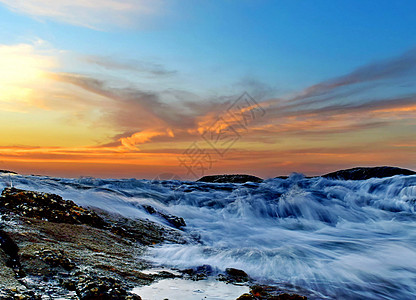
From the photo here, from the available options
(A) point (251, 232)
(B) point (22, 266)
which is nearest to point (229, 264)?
(B) point (22, 266)

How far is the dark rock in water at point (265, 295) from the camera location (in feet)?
11.7

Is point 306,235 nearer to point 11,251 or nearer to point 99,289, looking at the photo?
point 99,289

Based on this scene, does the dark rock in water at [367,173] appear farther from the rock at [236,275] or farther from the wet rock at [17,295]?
the wet rock at [17,295]

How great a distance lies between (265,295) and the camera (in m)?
3.85

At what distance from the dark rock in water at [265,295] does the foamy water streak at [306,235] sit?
57 cm

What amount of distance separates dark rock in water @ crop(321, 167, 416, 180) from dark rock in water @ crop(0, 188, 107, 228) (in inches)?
864

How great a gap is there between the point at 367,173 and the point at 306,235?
17.7 meters

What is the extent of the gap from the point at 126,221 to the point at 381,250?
6077 millimetres

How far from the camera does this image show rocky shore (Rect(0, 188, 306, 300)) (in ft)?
10.3

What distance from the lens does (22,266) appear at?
3.48 m

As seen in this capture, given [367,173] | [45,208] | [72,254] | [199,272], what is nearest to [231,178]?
[367,173]

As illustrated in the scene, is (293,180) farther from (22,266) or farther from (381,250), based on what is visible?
(22,266)

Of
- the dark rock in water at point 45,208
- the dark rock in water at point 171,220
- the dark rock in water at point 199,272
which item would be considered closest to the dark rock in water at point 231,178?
the dark rock in water at point 171,220

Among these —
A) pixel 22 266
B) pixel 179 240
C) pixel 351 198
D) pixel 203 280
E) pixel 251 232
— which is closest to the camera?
pixel 22 266
